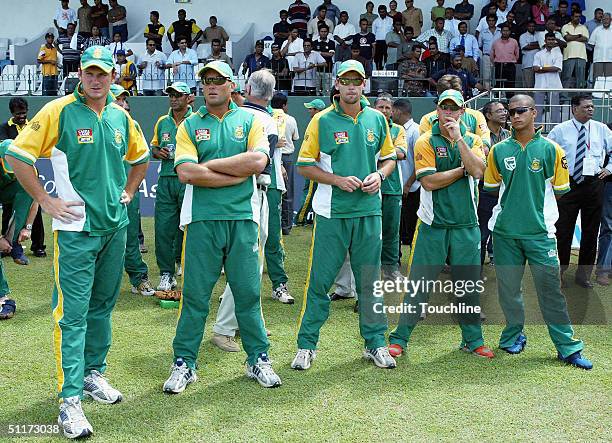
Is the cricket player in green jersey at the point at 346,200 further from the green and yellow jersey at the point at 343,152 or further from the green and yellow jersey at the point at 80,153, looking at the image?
the green and yellow jersey at the point at 80,153

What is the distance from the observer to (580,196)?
27.8ft

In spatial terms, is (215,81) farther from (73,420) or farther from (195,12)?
(195,12)

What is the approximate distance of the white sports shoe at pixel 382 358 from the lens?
19.1ft

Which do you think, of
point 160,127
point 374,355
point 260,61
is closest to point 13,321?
point 160,127

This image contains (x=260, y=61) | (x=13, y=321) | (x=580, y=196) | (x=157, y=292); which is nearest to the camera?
(x=13, y=321)

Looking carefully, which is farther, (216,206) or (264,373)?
(264,373)

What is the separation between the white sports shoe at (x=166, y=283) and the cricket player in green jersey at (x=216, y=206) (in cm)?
272

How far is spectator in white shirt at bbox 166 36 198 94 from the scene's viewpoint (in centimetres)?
1728

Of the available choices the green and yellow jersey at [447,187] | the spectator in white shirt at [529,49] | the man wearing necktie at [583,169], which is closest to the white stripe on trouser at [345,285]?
the green and yellow jersey at [447,187]

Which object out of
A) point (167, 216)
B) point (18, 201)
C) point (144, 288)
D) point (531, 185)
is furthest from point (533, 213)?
point (18, 201)

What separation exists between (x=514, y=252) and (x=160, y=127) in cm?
392

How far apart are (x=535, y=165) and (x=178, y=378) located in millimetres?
3087

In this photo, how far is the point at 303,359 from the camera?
18.9 feet

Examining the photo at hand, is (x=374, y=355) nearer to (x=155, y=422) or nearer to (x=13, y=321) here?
(x=155, y=422)
